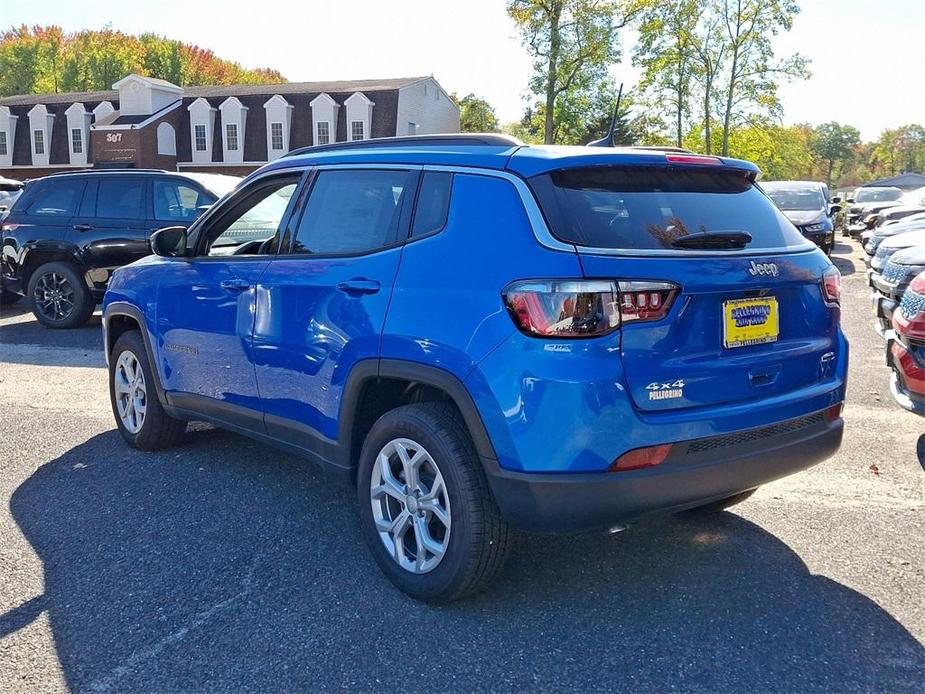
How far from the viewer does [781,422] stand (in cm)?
342

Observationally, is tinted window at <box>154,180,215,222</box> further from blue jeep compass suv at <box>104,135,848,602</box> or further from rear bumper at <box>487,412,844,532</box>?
rear bumper at <box>487,412,844,532</box>

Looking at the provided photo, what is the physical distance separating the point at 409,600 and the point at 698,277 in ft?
5.66

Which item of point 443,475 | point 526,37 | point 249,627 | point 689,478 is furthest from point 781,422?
point 526,37

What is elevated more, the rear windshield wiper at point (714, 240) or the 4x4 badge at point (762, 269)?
the rear windshield wiper at point (714, 240)

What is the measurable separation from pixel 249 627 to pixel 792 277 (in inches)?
99.8

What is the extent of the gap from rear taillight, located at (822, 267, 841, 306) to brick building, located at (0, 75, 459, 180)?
43361 mm

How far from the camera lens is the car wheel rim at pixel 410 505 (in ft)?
11.3

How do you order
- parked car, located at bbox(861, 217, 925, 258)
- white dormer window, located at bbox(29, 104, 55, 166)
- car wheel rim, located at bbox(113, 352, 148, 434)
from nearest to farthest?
1. car wheel rim, located at bbox(113, 352, 148, 434)
2. parked car, located at bbox(861, 217, 925, 258)
3. white dormer window, located at bbox(29, 104, 55, 166)

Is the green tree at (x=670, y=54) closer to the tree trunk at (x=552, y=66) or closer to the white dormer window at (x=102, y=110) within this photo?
the tree trunk at (x=552, y=66)

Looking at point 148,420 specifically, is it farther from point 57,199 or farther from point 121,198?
point 57,199

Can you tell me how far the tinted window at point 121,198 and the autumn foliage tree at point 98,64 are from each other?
7590 cm

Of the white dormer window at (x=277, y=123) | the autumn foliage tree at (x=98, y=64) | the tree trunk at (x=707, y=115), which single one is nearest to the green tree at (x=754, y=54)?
the tree trunk at (x=707, y=115)

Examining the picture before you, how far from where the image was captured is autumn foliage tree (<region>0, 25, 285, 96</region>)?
77.1m

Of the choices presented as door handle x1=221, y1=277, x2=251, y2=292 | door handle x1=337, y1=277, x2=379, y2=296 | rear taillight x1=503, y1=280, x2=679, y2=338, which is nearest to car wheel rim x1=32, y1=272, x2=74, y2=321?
door handle x1=221, y1=277, x2=251, y2=292
